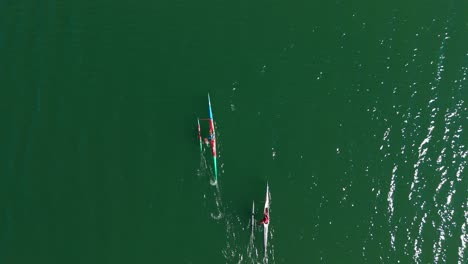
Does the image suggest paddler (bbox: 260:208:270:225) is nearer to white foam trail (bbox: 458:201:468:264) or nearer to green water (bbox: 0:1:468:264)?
green water (bbox: 0:1:468:264)

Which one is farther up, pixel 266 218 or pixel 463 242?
pixel 266 218

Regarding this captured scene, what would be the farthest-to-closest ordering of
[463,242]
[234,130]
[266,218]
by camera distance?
[234,130]
[463,242]
[266,218]

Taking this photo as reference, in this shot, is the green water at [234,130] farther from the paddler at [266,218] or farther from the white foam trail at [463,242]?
the paddler at [266,218]

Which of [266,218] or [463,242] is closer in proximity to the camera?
[266,218]

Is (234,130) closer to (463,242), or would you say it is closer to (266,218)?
(266,218)

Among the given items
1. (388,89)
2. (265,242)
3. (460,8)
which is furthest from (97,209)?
(460,8)

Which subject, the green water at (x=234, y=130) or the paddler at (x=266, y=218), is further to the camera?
the green water at (x=234, y=130)

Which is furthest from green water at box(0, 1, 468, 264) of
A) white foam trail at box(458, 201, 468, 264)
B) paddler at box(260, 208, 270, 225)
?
paddler at box(260, 208, 270, 225)

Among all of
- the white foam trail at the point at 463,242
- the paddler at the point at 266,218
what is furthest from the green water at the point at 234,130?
the paddler at the point at 266,218

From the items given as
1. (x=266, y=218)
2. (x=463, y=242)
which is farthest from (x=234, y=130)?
(x=463, y=242)
